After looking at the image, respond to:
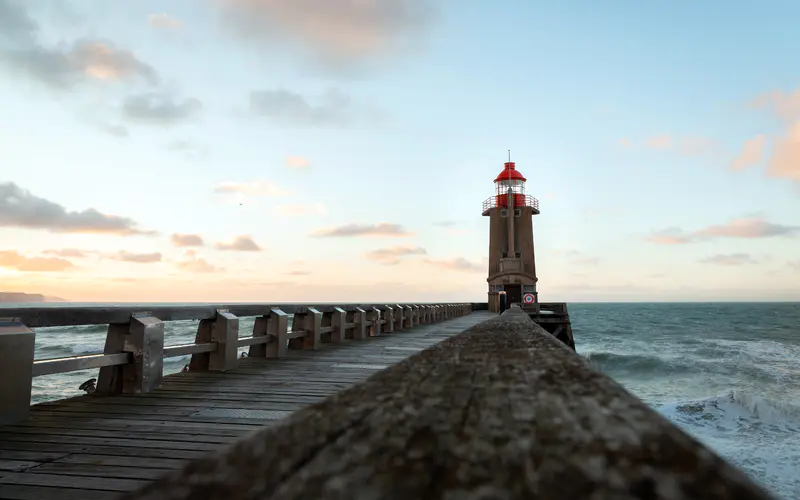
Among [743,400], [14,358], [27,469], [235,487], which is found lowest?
[743,400]

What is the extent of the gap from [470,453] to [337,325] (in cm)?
1140

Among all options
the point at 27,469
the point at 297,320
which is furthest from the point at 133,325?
the point at 297,320

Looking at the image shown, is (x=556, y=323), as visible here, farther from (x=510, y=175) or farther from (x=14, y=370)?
(x=14, y=370)

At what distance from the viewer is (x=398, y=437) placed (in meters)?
0.70

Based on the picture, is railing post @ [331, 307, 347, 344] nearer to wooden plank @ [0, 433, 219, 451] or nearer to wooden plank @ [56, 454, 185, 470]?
wooden plank @ [0, 433, 219, 451]

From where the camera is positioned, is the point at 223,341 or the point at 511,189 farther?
the point at 511,189

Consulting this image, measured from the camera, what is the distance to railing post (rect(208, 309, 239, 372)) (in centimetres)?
702

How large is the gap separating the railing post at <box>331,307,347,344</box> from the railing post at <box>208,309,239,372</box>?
4550 mm

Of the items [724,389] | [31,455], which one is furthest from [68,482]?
[724,389]

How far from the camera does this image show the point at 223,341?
23.1ft

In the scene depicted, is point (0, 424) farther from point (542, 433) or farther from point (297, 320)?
point (297, 320)

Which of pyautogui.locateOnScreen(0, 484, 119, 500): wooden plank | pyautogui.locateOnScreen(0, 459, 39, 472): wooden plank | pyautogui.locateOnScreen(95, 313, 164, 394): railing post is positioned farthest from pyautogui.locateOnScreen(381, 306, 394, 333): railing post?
pyautogui.locateOnScreen(0, 484, 119, 500): wooden plank

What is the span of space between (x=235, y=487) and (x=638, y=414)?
550 millimetres

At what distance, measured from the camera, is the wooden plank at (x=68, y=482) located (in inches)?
106
